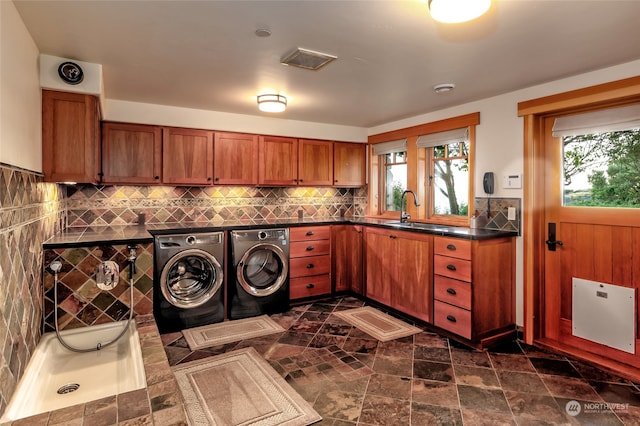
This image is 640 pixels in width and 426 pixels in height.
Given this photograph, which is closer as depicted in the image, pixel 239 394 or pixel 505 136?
pixel 239 394

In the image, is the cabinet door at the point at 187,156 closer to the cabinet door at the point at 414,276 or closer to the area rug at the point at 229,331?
the area rug at the point at 229,331

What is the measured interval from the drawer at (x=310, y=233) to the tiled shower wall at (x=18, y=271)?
2368 mm

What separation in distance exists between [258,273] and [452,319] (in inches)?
78.9

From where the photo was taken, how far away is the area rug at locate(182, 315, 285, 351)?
3.15 metres

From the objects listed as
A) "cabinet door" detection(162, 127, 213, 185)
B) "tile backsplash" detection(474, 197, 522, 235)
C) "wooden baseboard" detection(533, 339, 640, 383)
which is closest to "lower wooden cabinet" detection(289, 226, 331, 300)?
"cabinet door" detection(162, 127, 213, 185)

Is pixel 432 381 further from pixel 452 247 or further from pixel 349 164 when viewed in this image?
pixel 349 164

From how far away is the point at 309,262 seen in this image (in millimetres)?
4250

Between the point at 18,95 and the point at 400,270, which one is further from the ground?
the point at 18,95

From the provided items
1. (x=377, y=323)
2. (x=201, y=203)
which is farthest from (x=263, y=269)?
(x=377, y=323)

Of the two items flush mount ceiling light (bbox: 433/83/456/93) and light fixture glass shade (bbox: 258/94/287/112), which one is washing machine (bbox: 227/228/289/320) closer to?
light fixture glass shade (bbox: 258/94/287/112)

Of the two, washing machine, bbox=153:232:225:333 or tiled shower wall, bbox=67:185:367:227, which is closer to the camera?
washing machine, bbox=153:232:225:333

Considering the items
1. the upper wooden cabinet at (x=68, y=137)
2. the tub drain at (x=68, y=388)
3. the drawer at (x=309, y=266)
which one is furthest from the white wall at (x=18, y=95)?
the drawer at (x=309, y=266)

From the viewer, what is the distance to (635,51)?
2369mm

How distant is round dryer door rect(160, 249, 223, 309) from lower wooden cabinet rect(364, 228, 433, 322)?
1689 millimetres
